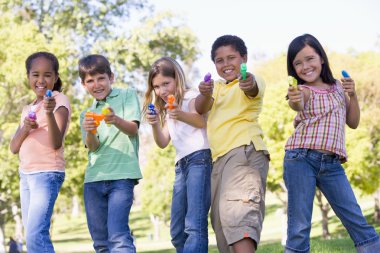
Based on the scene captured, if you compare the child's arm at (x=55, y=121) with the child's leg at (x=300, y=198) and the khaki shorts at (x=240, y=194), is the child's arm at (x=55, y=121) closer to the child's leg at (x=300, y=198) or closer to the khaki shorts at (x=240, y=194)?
the khaki shorts at (x=240, y=194)

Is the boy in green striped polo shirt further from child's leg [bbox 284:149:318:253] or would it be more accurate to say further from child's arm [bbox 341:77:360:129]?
child's arm [bbox 341:77:360:129]

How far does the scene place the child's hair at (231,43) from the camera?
4.93 m

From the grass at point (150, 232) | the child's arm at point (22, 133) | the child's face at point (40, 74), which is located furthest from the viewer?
the grass at point (150, 232)

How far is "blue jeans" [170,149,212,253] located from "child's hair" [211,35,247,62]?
843 millimetres

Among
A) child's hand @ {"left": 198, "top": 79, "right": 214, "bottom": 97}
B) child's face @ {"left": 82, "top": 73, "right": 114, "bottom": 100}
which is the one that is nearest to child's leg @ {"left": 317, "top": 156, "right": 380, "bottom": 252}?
child's hand @ {"left": 198, "top": 79, "right": 214, "bottom": 97}

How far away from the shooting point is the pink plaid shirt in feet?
15.3

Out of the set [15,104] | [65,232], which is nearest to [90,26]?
[15,104]

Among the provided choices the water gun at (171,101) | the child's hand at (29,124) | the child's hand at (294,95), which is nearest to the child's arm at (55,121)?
the child's hand at (29,124)

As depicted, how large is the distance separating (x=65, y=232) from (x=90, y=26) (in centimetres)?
3085

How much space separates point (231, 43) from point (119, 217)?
5.44 ft

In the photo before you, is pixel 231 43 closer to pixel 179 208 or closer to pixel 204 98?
pixel 204 98

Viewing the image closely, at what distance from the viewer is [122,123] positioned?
475 cm

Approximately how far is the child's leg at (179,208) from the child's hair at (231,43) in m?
0.98

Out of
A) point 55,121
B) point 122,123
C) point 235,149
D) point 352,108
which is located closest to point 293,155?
point 235,149
